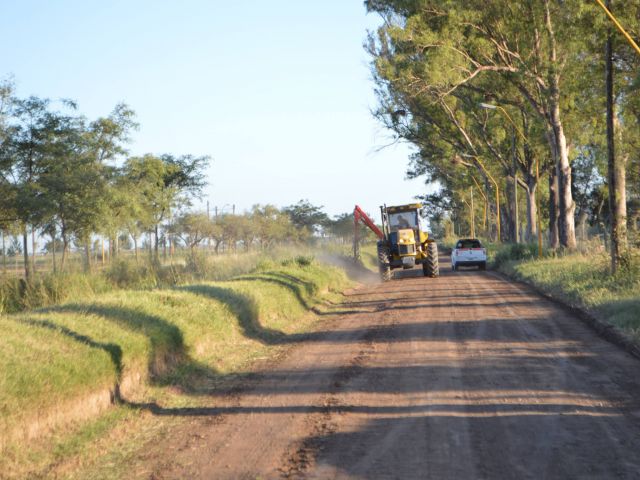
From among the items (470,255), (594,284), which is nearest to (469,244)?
(470,255)

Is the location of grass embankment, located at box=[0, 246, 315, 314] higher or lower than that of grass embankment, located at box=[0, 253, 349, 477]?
higher

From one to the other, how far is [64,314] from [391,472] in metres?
6.62

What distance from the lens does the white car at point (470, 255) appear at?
132 ft

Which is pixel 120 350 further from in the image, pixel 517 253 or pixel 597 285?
pixel 517 253

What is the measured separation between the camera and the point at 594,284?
19.8 meters

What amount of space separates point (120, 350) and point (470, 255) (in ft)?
106

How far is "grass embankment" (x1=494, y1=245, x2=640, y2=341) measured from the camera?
46.8ft

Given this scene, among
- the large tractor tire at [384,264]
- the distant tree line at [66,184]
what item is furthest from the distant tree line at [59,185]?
the large tractor tire at [384,264]

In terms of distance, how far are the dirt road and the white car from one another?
26.3 meters

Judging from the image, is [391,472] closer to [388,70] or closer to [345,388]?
[345,388]

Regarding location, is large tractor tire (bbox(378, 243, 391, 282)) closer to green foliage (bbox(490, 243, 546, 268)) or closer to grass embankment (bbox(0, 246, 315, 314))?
grass embankment (bbox(0, 246, 315, 314))

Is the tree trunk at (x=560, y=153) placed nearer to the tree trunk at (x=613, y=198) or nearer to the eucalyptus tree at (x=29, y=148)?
the tree trunk at (x=613, y=198)

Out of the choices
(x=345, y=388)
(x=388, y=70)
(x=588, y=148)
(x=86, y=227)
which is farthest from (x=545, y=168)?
(x=345, y=388)

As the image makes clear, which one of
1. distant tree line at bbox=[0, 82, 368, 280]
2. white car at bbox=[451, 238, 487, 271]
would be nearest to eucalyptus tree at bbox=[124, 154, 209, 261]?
distant tree line at bbox=[0, 82, 368, 280]
